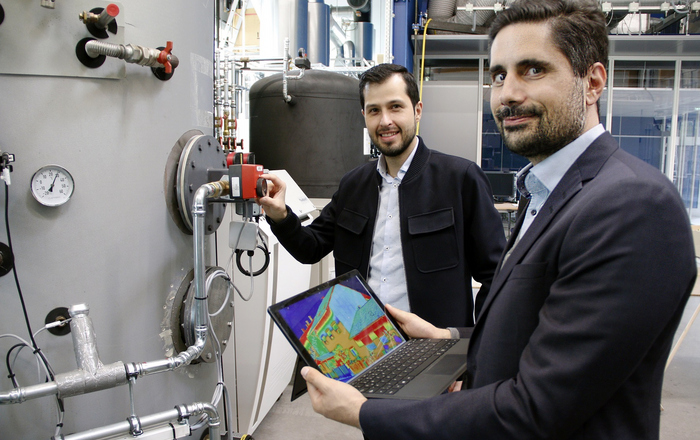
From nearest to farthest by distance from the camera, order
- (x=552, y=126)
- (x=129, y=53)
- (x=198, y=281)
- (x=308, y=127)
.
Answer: (x=552, y=126) < (x=129, y=53) < (x=198, y=281) < (x=308, y=127)

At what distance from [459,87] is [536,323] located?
5614mm

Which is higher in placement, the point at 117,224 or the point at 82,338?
the point at 117,224

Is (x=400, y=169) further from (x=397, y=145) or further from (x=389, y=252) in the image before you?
(x=389, y=252)

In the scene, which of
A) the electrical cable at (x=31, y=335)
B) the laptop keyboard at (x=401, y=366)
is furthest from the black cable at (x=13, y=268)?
the laptop keyboard at (x=401, y=366)

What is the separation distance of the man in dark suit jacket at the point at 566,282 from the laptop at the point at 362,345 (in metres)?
0.08

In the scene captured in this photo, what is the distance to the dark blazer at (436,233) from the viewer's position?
52.6 inches

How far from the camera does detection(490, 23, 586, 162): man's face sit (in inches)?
27.5

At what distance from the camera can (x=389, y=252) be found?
53.7 inches

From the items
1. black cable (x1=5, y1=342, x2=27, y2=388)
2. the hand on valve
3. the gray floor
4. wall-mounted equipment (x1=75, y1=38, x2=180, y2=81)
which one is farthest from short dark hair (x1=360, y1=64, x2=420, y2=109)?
the gray floor

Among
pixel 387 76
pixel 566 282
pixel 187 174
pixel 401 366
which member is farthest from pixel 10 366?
pixel 387 76

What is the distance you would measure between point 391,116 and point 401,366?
72 centimetres

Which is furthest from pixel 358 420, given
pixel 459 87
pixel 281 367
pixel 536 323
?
pixel 459 87

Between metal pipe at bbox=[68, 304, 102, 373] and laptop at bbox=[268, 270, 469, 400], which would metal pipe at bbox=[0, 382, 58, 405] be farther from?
laptop at bbox=[268, 270, 469, 400]

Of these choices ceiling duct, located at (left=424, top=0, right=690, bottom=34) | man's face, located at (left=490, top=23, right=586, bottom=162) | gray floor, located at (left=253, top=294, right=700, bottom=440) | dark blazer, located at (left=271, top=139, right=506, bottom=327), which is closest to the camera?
man's face, located at (left=490, top=23, right=586, bottom=162)
